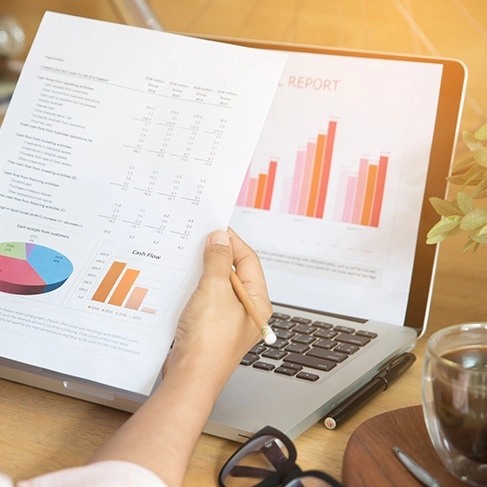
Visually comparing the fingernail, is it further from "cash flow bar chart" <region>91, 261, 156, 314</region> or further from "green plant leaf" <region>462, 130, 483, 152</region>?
"green plant leaf" <region>462, 130, 483, 152</region>

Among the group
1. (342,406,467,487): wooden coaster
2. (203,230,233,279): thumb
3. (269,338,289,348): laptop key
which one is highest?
(203,230,233,279): thumb

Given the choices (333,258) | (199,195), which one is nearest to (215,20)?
(333,258)

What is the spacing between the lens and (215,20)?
1.33 metres

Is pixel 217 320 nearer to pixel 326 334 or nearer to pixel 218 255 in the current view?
pixel 218 255

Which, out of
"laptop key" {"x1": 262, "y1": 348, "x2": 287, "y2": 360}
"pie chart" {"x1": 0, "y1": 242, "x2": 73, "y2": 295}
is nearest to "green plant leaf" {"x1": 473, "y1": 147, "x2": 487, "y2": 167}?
"laptop key" {"x1": 262, "y1": 348, "x2": 287, "y2": 360}

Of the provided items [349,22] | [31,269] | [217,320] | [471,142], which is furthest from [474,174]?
[349,22]

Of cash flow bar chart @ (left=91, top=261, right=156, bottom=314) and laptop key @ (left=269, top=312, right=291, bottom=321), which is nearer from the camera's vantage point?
cash flow bar chart @ (left=91, top=261, right=156, bottom=314)

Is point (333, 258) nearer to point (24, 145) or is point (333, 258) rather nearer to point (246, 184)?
point (246, 184)

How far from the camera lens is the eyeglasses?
53 centimetres

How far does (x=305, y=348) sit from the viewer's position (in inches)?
29.8

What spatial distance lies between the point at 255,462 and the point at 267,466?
0.01 m

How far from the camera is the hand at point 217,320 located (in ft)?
1.92

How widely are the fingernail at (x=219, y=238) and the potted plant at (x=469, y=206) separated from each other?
0.20m

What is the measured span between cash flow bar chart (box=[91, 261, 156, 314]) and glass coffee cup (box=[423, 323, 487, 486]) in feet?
0.83
